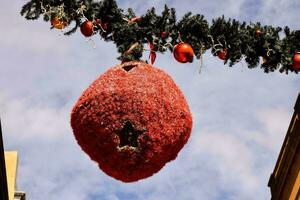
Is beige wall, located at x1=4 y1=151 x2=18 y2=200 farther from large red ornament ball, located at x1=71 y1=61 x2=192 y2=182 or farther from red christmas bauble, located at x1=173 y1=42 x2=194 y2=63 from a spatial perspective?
large red ornament ball, located at x1=71 y1=61 x2=192 y2=182

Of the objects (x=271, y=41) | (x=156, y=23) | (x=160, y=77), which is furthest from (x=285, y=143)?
(x=160, y=77)

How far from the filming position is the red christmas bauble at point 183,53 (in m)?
5.61

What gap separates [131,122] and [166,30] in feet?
6.10

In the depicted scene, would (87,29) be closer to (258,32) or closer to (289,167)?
(258,32)

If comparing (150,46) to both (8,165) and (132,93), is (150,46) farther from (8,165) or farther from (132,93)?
(8,165)

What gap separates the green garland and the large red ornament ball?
3.24 ft

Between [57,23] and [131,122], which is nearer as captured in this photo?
[131,122]

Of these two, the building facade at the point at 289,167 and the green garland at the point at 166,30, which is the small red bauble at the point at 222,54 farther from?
the building facade at the point at 289,167

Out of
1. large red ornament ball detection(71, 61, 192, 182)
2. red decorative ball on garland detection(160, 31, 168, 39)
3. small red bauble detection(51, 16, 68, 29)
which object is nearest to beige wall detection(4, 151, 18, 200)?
small red bauble detection(51, 16, 68, 29)

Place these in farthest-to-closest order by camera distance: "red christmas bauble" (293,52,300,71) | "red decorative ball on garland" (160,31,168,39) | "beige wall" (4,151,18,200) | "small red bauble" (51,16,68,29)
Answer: "beige wall" (4,151,18,200) → "red christmas bauble" (293,52,300,71) → "small red bauble" (51,16,68,29) → "red decorative ball on garland" (160,31,168,39)

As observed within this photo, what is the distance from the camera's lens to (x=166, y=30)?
5754 mm

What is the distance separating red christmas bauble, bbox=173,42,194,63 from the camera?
5.61 metres

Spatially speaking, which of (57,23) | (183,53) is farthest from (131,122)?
(57,23)

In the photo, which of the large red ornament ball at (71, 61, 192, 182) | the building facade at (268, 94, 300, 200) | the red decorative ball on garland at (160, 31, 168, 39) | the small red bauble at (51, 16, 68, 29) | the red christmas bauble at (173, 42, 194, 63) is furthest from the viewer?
the building facade at (268, 94, 300, 200)
